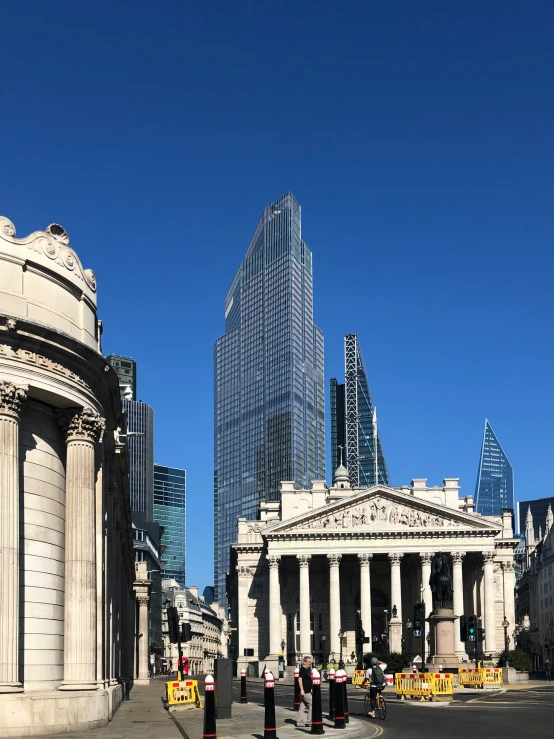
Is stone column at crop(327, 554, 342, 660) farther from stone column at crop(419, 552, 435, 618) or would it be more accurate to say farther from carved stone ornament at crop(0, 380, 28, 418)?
carved stone ornament at crop(0, 380, 28, 418)

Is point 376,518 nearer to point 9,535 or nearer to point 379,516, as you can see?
point 379,516

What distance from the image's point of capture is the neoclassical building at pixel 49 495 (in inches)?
1039

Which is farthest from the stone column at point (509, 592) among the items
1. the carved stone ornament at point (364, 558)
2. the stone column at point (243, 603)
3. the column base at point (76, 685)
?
the column base at point (76, 685)

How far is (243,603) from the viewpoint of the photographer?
121 metres

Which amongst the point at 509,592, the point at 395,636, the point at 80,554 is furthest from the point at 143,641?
the point at 80,554

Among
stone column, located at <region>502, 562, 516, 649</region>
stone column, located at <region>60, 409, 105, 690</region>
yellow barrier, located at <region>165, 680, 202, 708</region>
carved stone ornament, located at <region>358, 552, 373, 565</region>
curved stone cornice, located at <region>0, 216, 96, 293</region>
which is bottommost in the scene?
stone column, located at <region>502, 562, 516, 649</region>

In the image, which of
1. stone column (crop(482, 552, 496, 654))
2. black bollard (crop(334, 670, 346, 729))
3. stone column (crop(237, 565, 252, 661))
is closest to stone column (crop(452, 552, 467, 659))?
stone column (crop(482, 552, 496, 654))

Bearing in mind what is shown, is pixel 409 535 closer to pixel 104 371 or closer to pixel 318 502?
pixel 318 502

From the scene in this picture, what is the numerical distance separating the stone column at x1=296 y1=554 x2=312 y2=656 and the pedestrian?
79690 mm

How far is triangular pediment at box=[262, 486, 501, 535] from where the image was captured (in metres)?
113

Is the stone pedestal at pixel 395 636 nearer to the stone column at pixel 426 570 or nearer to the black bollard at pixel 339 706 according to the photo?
the stone column at pixel 426 570

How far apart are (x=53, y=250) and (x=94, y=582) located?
957 centimetres

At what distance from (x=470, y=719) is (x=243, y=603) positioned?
90.0 meters

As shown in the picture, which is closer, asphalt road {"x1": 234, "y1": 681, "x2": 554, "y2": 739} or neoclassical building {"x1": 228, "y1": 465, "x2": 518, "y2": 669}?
asphalt road {"x1": 234, "y1": 681, "x2": 554, "y2": 739}
